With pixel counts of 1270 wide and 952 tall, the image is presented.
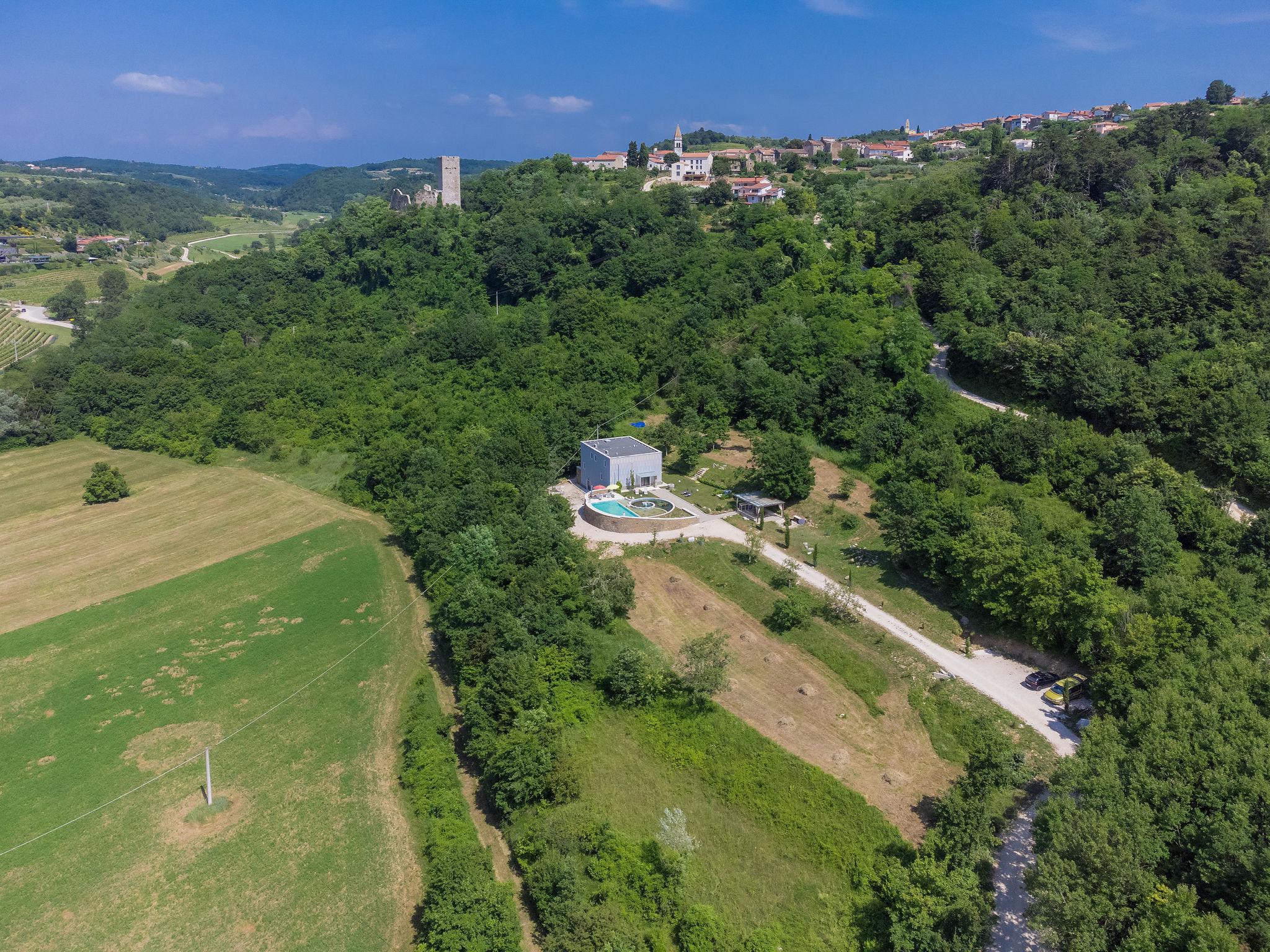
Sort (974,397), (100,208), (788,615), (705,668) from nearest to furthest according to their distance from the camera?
(705,668) < (788,615) < (974,397) < (100,208)

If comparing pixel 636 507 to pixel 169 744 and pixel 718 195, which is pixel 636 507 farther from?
pixel 718 195

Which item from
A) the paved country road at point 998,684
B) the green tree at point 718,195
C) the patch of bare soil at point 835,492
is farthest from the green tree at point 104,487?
the green tree at point 718,195

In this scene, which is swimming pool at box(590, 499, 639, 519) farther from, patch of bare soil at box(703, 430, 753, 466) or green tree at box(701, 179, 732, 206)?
green tree at box(701, 179, 732, 206)

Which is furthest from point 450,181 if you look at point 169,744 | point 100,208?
point 100,208

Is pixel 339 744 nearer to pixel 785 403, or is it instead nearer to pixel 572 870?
pixel 572 870

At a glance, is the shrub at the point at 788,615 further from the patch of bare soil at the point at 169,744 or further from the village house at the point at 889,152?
the village house at the point at 889,152
